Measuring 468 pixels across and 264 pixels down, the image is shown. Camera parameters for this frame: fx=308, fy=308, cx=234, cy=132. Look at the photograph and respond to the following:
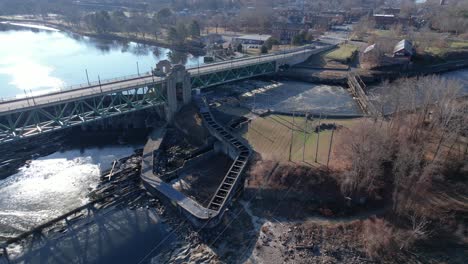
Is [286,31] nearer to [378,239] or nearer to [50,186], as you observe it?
[378,239]

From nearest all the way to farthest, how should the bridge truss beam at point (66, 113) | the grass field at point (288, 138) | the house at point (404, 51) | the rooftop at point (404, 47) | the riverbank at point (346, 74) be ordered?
1. the bridge truss beam at point (66, 113)
2. the grass field at point (288, 138)
3. the riverbank at point (346, 74)
4. the house at point (404, 51)
5. the rooftop at point (404, 47)

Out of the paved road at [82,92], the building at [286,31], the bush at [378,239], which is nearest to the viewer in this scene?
the bush at [378,239]

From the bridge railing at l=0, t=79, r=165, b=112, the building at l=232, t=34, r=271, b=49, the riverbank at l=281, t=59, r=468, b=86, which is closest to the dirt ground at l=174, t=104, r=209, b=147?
the bridge railing at l=0, t=79, r=165, b=112

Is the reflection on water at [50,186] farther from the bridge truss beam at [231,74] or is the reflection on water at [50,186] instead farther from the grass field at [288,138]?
the grass field at [288,138]

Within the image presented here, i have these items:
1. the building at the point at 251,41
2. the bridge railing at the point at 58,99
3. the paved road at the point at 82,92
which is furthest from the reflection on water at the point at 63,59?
the bridge railing at the point at 58,99

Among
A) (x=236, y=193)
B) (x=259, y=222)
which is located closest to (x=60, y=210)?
(x=236, y=193)

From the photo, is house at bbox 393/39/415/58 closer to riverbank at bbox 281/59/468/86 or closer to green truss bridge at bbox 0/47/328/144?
riverbank at bbox 281/59/468/86

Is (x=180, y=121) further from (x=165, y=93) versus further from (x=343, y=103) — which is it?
(x=343, y=103)
